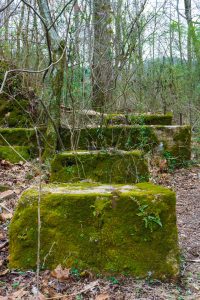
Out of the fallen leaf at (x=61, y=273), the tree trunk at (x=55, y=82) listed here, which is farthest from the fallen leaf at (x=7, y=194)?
the fallen leaf at (x=61, y=273)

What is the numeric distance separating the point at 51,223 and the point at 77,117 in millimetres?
A: 3609

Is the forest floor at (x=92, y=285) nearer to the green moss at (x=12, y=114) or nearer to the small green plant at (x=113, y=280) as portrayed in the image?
the small green plant at (x=113, y=280)

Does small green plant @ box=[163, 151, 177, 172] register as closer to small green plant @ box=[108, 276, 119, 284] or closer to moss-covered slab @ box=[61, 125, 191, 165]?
moss-covered slab @ box=[61, 125, 191, 165]

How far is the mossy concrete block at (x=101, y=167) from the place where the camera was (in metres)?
4.98

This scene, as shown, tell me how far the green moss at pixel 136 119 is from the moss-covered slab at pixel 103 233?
15.1ft

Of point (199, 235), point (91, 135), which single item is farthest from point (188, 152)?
point (199, 235)

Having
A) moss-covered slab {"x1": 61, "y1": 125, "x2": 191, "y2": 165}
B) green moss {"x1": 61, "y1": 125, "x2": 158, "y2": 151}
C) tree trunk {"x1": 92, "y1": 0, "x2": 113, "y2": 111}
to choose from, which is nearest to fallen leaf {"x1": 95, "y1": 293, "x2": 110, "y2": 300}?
moss-covered slab {"x1": 61, "y1": 125, "x2": 191, "y2": 165}

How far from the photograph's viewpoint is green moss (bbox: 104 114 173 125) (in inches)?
313

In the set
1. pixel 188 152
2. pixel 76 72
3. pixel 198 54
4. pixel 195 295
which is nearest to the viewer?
pixel 195 295

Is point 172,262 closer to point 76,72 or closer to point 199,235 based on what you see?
point 199,235

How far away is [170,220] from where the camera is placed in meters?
2.90

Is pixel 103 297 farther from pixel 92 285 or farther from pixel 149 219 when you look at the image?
pixel 149 219

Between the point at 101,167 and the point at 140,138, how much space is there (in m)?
2.44

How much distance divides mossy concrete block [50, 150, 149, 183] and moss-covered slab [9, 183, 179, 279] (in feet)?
6.24
